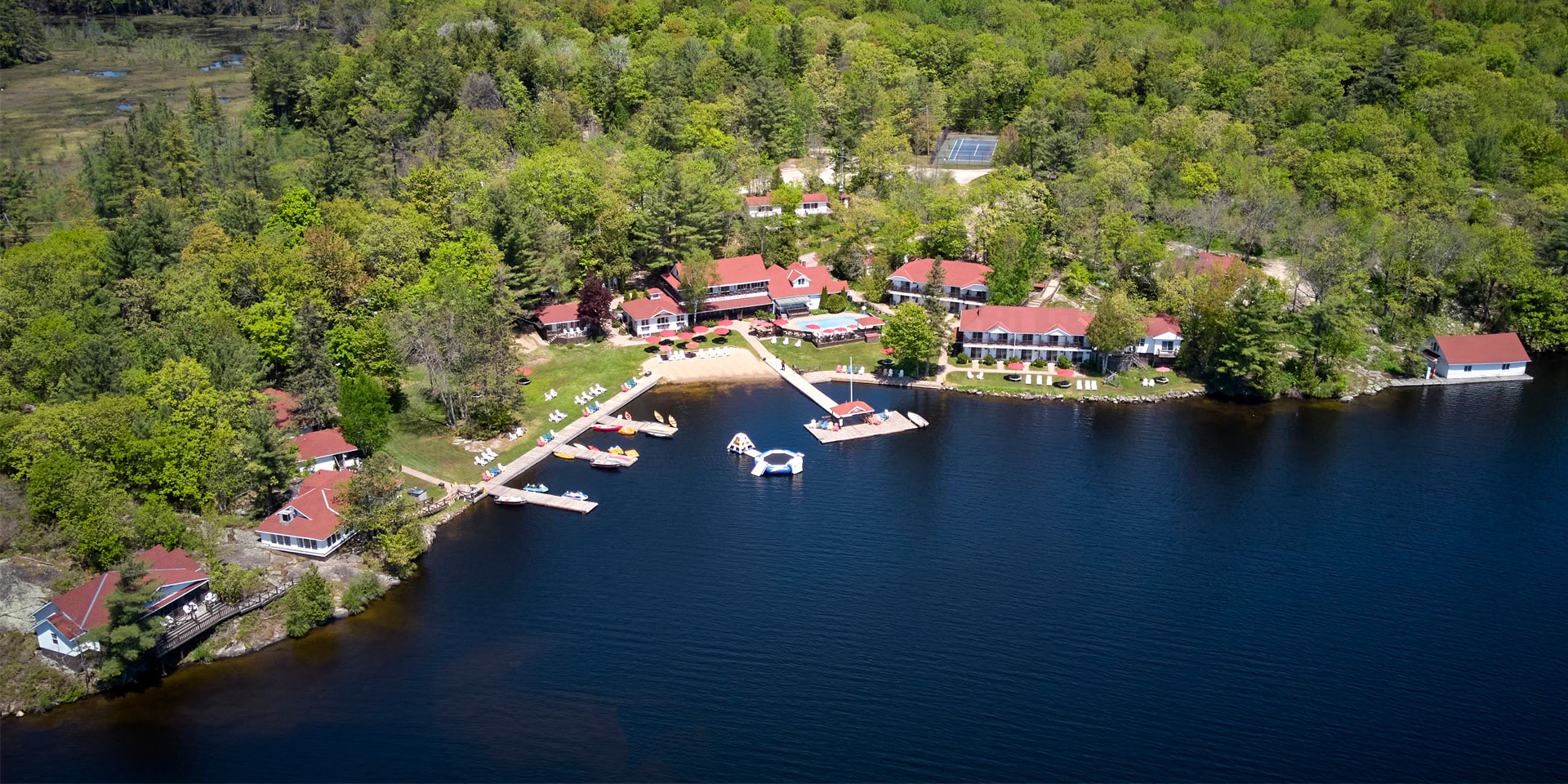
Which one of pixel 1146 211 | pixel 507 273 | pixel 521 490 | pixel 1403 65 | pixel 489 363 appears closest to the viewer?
pixel 521 490

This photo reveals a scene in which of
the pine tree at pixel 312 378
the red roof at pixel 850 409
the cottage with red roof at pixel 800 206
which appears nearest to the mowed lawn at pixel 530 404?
the pine tree at pixel 312 378

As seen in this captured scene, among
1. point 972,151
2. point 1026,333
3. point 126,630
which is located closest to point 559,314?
point 1026,333

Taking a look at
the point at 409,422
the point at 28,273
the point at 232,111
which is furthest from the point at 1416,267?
the point at 232,111

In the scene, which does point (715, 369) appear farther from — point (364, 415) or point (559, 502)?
point (364, 415)

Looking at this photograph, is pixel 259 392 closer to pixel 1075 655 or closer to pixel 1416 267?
pixel 1075 655

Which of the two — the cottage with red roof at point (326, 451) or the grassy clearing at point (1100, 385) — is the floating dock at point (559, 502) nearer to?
the cottage with red roof at point (326, 451)

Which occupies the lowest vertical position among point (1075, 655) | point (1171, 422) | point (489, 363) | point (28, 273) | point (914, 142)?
point (1075, 655)
